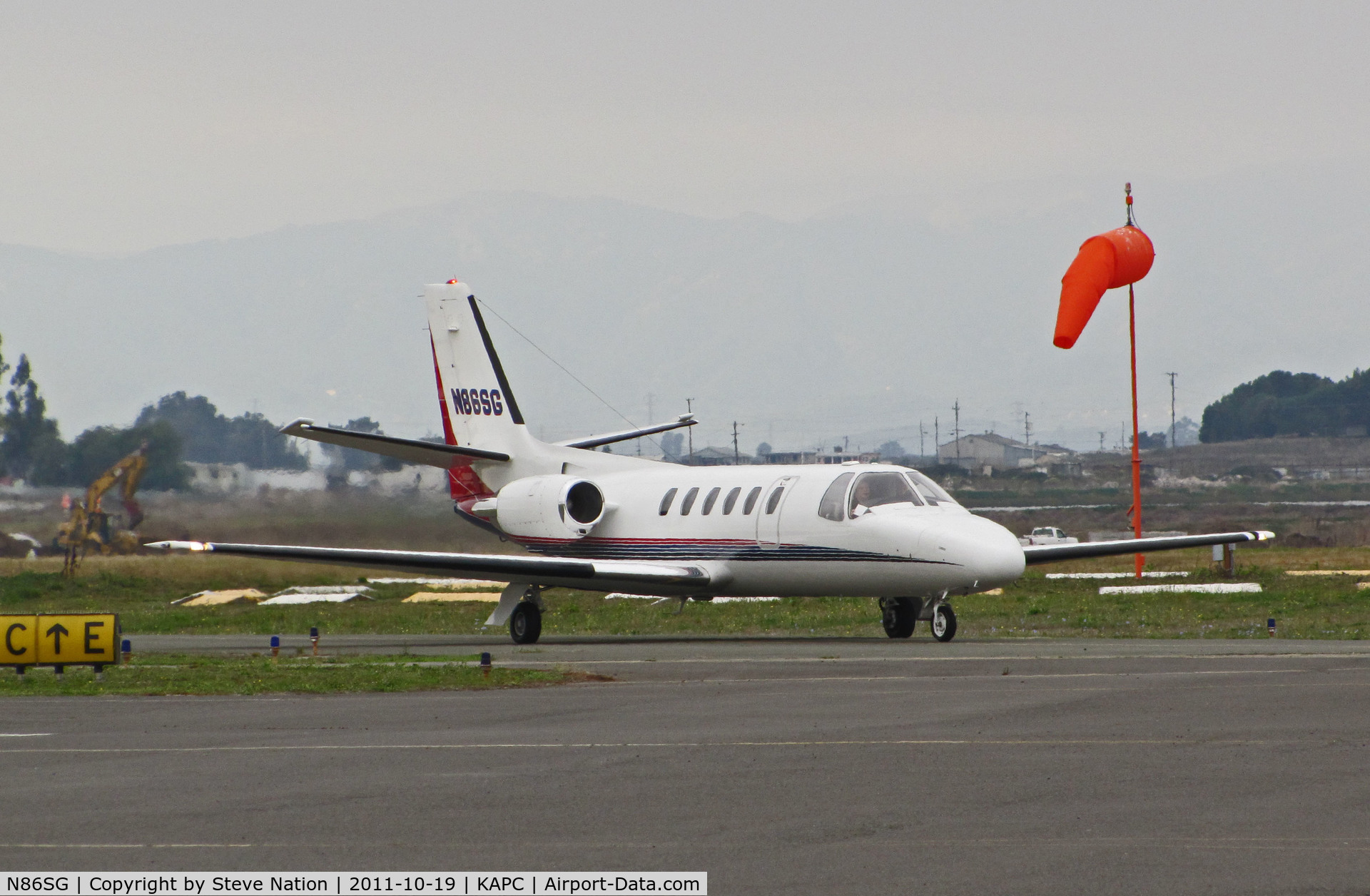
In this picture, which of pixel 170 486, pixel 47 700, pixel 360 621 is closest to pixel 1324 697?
pixel 47 700

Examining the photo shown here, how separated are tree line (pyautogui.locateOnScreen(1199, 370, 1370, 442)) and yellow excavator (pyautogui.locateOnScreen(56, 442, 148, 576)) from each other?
156743 millimetres

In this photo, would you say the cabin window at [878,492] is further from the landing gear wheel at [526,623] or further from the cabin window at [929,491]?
the landing gear wheel at [526,623]

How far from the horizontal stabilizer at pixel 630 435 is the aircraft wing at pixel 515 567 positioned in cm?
511

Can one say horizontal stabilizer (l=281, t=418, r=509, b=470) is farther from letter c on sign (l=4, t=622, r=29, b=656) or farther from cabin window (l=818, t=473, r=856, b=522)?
letter c on sign (l=4, t=622, r=29, b=656)

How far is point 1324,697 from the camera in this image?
1505 cm

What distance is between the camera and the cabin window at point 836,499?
25062 millimetres

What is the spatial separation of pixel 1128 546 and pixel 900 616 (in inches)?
142

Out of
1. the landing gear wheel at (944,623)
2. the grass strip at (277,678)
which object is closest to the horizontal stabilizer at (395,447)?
the grass strip at (277,678)

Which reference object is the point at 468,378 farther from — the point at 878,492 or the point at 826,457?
the point at 826,457

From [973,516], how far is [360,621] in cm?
1410

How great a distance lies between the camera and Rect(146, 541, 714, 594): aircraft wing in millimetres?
26094

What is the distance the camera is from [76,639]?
19.3 meters

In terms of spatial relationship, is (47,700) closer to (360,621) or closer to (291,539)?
(360,621)

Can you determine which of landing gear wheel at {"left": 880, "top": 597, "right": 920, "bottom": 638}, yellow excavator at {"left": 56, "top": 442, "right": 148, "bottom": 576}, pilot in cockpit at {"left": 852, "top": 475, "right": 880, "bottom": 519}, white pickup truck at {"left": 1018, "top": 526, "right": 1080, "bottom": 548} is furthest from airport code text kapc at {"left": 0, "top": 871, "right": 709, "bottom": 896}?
white pickup truck at {"left": 1018, "top": 526, "right": 1080, "bottom": 548}
